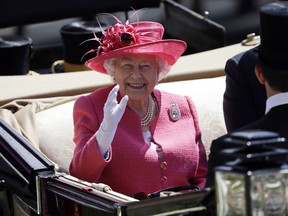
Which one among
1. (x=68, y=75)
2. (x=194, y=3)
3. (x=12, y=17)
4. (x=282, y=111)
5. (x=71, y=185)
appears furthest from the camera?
(x=194, y=3)

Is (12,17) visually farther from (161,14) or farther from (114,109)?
(114,109)

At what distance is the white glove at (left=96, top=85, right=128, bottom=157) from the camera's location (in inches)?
129

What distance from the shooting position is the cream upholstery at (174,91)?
3.88m

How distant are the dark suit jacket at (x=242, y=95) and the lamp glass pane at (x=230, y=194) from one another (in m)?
1.15

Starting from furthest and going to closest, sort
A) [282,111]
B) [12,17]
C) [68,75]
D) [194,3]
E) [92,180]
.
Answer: [194,3] → [12,17] → [68,75] → [92,180] → [282,111]

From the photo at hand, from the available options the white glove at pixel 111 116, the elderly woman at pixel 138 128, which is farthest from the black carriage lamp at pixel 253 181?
the elderly woman at pixel 138 128

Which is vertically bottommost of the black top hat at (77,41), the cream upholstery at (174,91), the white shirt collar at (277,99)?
the black top hat at (77,41)

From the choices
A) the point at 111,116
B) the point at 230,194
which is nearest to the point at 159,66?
the point at 111,116

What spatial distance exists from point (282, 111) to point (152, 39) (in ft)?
2.70

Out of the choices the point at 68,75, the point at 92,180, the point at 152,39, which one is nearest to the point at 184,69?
the point at 68,75

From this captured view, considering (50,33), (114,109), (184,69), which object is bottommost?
(50,33)

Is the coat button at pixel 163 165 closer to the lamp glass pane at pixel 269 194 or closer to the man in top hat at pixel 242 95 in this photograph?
the man in top hat at pixel 242 95

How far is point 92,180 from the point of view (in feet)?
11.3

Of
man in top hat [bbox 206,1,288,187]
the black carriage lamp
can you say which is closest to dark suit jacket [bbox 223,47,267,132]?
man in top hat [bbox 206,1,288,187]
